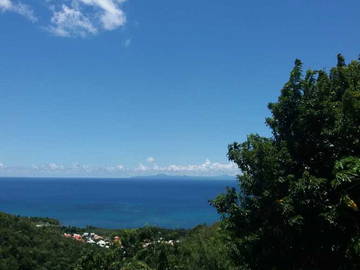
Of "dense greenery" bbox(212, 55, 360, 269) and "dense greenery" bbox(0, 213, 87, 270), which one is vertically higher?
"dense greenery" bbox(212, 55, 360, 269)

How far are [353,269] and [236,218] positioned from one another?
291cm

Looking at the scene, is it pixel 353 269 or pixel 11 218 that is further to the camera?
pixel 11 218

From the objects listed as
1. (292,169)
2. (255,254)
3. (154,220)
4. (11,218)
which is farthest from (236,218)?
(154,220)

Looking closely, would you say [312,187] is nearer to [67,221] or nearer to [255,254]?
[255,254]

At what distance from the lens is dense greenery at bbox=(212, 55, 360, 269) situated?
8375 mm

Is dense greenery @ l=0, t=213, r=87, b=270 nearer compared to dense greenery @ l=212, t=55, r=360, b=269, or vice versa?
dense greenery @ l=212, t=55, r=360, b=269

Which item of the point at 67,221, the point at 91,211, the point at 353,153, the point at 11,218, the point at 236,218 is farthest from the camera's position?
the point at 91,211

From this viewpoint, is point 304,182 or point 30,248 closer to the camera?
point 304,182

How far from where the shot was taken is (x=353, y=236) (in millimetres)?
8109

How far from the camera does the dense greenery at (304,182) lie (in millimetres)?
8375

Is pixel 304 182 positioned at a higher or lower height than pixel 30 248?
higher

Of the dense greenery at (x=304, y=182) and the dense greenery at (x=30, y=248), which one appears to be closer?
the dense greenery at (x=304, y=182)

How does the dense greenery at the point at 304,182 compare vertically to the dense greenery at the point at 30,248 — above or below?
above

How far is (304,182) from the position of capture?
840cm
